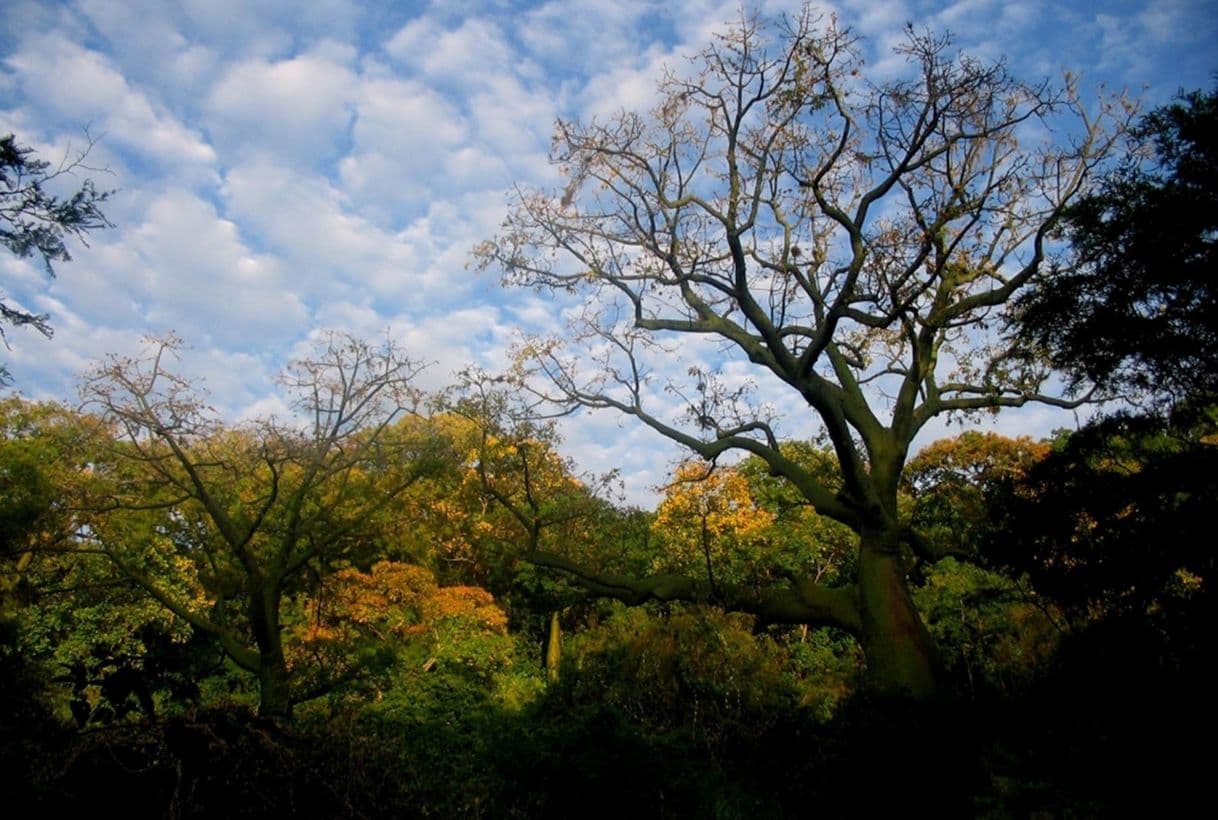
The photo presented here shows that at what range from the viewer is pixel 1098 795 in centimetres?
584

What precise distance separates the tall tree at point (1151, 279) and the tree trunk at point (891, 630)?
3.27 meters

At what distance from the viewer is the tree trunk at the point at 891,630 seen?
8734 millimetres

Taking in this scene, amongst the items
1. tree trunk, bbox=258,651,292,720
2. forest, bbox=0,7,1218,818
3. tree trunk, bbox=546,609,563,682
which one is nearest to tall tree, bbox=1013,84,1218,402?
forest, bbox=0,7,1218,818

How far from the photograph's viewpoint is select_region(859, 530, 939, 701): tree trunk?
873 centimetres

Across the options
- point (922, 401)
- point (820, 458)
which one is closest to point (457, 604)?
point (820, 458)

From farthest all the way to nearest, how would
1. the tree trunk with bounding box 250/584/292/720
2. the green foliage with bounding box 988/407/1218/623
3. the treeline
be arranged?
the tree trunk with bounding box 250/584/292/720
the green foliage with bounding box 988/407/1218/623
the treeline

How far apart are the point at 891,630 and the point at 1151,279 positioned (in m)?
4.83

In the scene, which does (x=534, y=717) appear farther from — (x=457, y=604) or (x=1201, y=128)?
(x=1201, y=128)

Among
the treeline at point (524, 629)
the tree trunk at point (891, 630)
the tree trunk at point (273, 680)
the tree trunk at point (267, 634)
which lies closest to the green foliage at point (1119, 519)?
the treeline at point (524, 629)

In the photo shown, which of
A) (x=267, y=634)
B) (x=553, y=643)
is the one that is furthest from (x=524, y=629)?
(x=267, y=634)

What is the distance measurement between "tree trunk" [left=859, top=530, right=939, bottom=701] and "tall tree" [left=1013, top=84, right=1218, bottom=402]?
129 inches

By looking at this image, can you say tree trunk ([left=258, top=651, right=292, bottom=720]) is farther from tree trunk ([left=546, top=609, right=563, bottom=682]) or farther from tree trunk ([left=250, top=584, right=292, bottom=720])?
tree trunk ([left=546, top=609, right=563, bottom=682])

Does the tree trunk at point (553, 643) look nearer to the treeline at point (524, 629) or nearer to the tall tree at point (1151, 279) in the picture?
the treeline at point (524, 629)

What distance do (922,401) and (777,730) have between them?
5.56m
